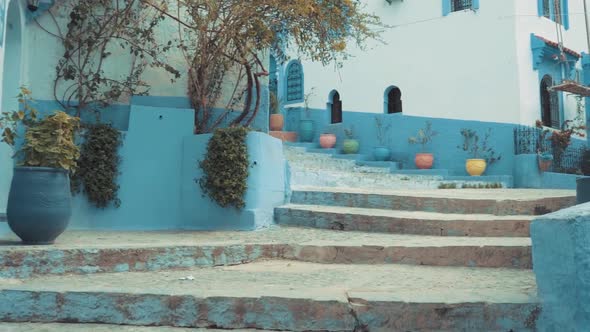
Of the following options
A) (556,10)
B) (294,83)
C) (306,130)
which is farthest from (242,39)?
(556,10)

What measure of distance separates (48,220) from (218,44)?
2.67 m

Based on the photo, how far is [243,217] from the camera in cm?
534

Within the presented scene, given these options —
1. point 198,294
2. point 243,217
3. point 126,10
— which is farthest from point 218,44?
point 198,294

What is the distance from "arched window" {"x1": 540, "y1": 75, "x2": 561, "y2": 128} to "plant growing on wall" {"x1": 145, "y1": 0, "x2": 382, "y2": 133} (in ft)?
22.9

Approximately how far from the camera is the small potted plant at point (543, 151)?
9.96m

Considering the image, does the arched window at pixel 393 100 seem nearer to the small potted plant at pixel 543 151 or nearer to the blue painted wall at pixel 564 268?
the small potted plant at pixel 543 151

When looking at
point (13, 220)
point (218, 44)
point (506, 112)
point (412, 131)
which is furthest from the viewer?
point (412, 131)

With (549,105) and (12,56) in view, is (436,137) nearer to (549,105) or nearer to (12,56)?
(549,105)

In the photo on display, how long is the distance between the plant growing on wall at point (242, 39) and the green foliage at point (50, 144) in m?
1.89

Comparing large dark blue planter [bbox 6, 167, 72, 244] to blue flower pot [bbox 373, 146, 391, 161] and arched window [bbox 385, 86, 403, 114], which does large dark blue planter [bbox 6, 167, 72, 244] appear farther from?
arched window [bbox 385, 86, 403, 114]

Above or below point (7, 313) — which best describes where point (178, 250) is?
above

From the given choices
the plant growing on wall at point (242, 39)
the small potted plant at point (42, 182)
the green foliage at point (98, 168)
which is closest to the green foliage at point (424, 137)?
the plant growing on wall at point (242, 39)

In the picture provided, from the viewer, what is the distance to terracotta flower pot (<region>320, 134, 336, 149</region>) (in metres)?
11.8

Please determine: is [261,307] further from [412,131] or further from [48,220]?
[412,131]
